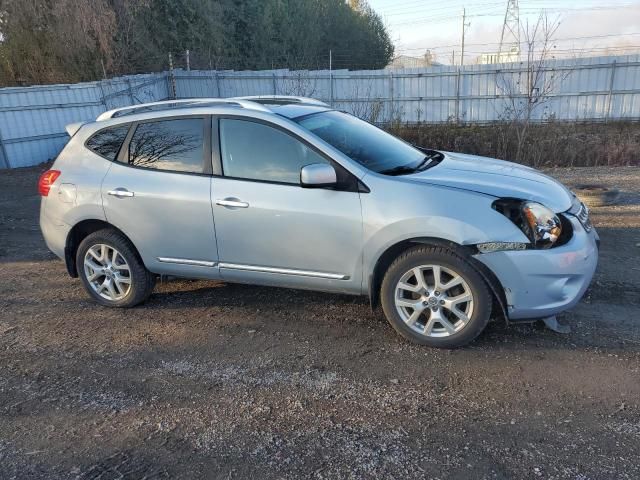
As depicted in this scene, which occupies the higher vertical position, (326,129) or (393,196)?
(326,129)

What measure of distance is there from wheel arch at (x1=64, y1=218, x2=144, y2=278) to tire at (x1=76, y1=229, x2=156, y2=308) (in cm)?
6

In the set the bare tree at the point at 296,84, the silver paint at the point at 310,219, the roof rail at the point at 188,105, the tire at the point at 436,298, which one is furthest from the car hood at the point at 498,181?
the bare tree at the point at 296,84

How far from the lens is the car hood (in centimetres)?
369

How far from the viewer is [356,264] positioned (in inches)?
152

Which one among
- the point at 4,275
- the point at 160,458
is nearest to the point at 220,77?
the point at 4,275

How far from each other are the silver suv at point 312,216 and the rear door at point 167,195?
0.01 m

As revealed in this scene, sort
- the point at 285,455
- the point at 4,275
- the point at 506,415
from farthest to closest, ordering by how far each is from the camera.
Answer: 1. the point at 4,275
2. the point at 506,415
3. the point at 285,455

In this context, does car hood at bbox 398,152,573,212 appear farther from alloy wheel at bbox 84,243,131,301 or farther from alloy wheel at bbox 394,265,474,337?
alloy wheel at bbox 84,243,131,301

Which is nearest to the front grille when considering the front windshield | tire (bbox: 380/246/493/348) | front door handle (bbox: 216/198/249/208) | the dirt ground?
the dirt ground

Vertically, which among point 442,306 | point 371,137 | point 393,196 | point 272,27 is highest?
point 272,27

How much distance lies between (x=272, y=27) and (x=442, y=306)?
35033 mm

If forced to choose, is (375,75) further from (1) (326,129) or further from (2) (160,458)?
(2) (160,458)

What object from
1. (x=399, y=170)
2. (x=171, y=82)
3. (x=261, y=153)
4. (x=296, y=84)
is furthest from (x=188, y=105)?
(x=171, y=82)

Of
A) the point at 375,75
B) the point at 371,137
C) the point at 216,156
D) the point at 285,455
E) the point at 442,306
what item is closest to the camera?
the point at 285,455
